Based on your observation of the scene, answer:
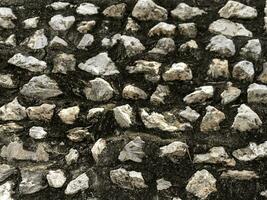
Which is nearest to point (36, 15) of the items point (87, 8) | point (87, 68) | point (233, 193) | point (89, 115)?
point (87, 8)

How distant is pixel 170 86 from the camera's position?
3105 mm

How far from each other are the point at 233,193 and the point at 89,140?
82 cm

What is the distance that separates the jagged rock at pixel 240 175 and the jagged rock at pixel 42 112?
3.36 feet

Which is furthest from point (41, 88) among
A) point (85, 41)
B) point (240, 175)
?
point (240, 175)

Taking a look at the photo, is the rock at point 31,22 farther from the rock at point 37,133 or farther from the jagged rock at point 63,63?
the rock at point 37,133

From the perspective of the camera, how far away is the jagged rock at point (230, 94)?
2982 mm

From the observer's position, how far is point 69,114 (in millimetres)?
3154

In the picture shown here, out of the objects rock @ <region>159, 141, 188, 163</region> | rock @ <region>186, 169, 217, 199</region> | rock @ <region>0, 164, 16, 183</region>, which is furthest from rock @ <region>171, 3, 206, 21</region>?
rock @ <region>0, 164, 16, 183</region>

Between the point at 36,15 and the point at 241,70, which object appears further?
the point at 36,15

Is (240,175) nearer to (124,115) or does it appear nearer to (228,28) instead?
(124,115)

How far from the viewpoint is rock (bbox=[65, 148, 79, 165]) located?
3.03 metres

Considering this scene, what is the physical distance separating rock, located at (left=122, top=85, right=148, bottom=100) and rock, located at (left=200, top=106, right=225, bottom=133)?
37cm

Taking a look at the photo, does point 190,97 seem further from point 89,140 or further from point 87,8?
point 87,8

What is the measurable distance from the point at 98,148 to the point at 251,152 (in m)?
0.79
